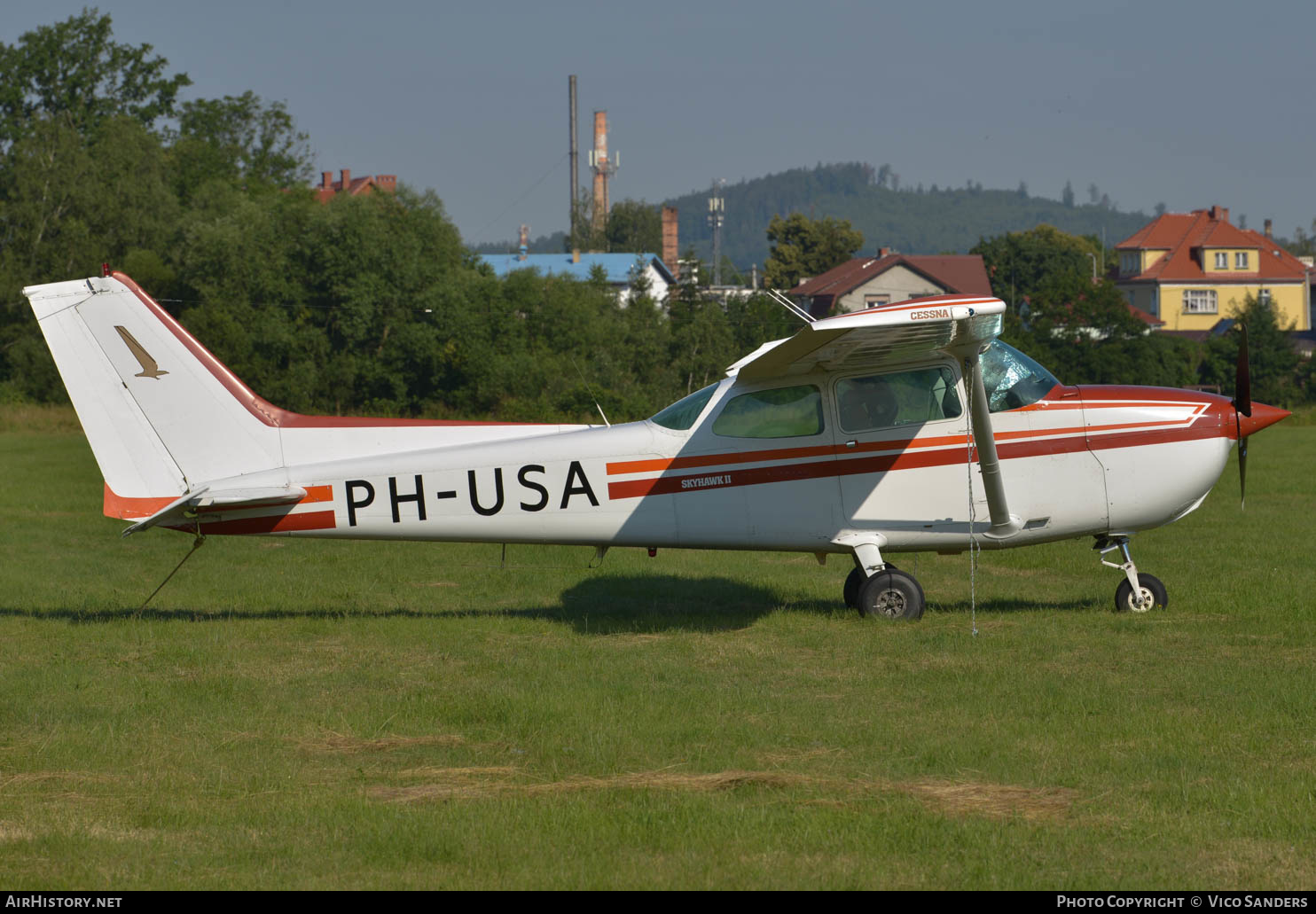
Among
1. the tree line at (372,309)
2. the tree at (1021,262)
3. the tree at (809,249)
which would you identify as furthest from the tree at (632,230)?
the tree line at (372,309)

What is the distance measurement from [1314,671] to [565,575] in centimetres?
738

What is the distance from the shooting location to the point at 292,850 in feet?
17.8

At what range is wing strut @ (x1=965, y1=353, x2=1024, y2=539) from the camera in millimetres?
9789

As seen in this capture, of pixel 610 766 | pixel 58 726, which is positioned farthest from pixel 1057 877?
pixel 58 726

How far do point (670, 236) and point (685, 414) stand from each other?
105 metres

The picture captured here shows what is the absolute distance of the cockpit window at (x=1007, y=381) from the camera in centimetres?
1049

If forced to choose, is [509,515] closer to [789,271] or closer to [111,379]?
[111,379]

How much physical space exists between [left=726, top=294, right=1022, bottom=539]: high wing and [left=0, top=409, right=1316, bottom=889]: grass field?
4.80 feet

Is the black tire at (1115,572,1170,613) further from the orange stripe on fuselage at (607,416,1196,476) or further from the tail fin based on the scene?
the tail fin

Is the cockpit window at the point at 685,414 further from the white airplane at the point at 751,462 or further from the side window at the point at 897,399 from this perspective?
the side window at the point at 897,399

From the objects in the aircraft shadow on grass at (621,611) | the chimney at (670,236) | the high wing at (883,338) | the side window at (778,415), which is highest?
the chimney at (670,236)

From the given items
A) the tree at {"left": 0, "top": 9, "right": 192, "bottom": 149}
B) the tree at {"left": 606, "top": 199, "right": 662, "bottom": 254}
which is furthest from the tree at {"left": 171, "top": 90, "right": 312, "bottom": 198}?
the tree at {"left": 606, "top": 199, "right": 662, "bottom": 254}

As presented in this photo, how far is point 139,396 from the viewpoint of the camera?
1012 cm

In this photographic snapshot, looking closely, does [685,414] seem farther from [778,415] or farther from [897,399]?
[897,399]
